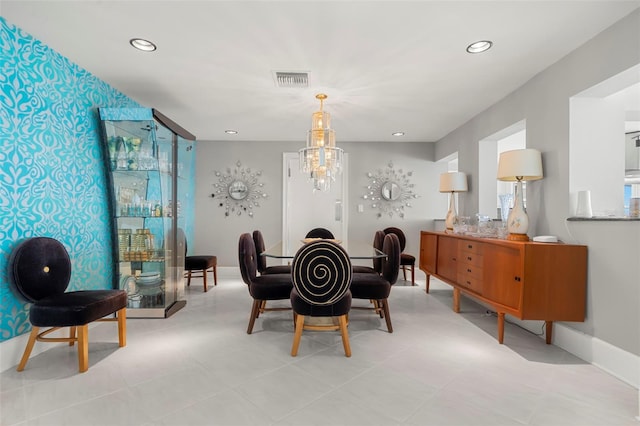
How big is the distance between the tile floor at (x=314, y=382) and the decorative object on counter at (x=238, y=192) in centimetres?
292

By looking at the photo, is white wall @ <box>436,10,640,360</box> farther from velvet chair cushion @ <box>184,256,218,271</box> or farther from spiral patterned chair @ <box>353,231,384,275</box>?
velvet chair cushion @ <box>184,256,218,271</box>

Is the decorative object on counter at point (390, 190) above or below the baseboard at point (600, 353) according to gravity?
above

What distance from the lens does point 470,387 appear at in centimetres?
196

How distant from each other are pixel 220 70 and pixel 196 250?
3719 mm

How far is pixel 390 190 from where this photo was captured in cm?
568

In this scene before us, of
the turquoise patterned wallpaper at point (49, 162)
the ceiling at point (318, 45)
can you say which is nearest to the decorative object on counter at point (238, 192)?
the ceiling at point (318, 45)

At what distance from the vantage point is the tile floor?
1.67 m

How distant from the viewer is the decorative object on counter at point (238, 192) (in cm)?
568

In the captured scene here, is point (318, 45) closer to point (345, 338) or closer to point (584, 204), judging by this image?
point (345, 338)

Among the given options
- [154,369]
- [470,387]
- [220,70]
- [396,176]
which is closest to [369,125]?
→ [396,176]

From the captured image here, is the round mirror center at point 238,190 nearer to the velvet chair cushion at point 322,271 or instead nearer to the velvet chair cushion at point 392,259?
the velvet chair cushion at point 392,259

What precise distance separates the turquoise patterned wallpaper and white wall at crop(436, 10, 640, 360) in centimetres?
415

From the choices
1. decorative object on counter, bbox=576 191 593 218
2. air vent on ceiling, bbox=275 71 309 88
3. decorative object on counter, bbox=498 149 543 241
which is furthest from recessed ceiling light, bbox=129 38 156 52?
decorative object on counter, bbox=576 191 593 218

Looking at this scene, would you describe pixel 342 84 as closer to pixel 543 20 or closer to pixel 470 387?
pixel 543 20
